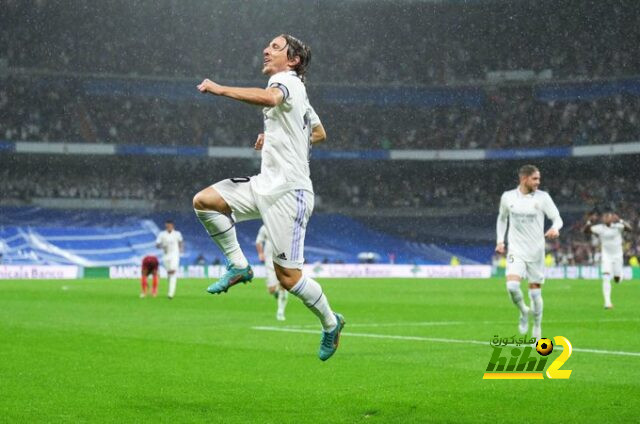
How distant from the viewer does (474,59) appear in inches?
2584

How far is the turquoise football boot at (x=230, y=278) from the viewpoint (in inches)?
326

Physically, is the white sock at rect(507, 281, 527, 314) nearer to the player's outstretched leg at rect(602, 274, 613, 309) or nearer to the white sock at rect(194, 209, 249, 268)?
the white sock at rect(194, 209, 249, 268)

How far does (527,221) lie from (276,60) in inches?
346

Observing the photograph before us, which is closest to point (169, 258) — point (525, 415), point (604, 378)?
point (604, 378)

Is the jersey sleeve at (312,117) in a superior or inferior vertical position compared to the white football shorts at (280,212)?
superior

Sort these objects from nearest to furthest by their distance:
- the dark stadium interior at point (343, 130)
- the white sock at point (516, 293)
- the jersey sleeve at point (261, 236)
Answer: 1. the white sock at point (516, 293)
2. the jersey sleeve at point (261, 236)
3. the dark stadium interior at point (343, 130)

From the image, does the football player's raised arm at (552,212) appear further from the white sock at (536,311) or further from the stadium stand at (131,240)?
the stadium stand at (131,240)

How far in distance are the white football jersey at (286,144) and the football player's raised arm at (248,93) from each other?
0.81ft

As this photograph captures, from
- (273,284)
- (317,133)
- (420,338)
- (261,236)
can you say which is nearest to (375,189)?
(261,236)

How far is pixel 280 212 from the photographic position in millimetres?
8344

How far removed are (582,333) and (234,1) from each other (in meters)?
49.4

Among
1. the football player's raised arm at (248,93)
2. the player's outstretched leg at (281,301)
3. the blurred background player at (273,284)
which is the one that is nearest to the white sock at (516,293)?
the blurred background player at (273,284)

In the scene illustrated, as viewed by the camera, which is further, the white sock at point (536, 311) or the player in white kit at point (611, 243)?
the player in white kit at point (611, 243)

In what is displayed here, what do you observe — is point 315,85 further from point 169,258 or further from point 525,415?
point 525,415
